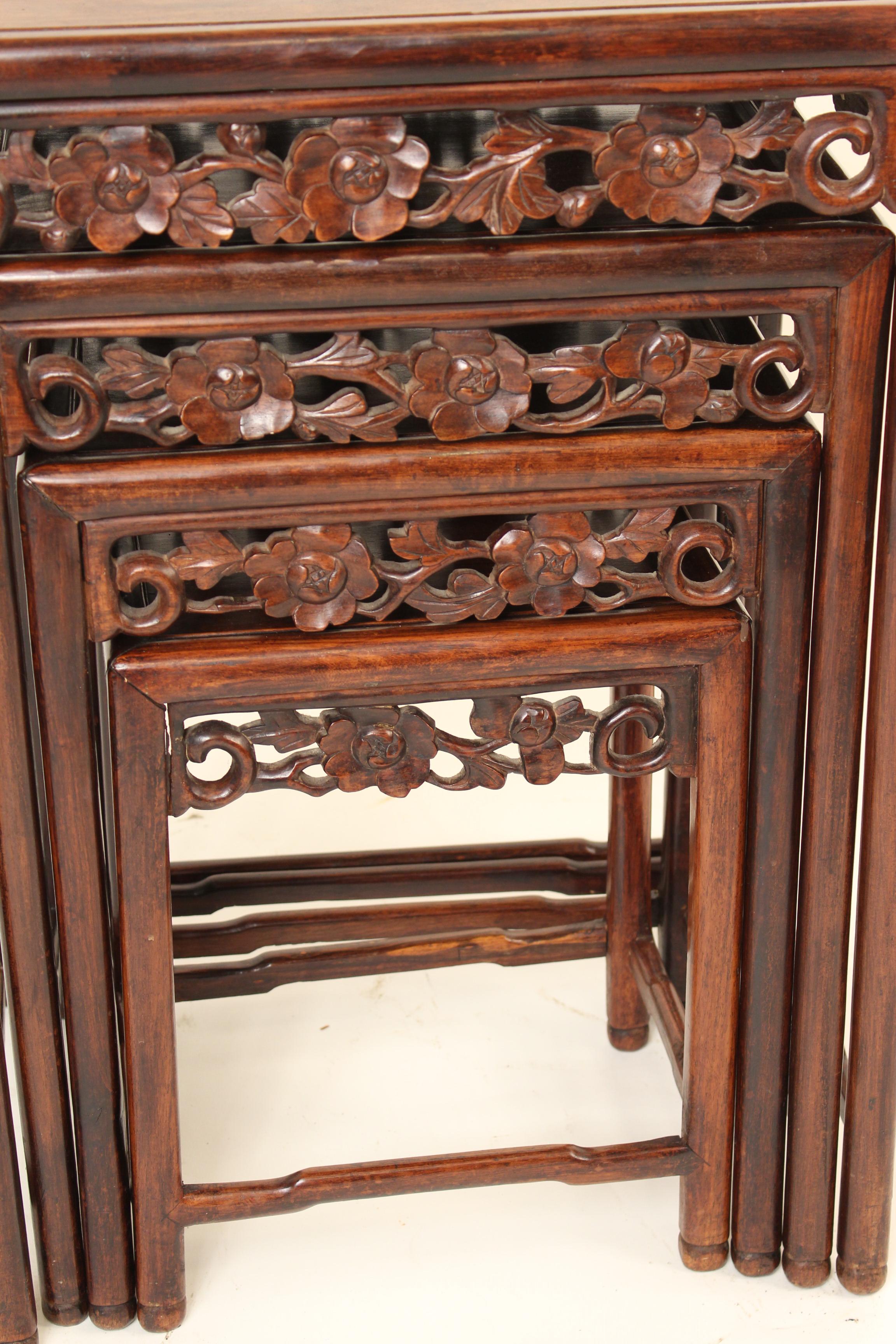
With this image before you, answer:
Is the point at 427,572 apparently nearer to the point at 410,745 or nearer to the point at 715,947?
the point at 410,745

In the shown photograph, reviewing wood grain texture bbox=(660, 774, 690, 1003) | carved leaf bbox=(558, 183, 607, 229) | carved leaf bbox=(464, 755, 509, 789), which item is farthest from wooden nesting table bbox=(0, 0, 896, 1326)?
wood grain texture bbox=(660, 774, 690, 1003)

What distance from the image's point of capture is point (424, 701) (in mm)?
1127

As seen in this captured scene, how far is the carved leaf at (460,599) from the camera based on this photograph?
1.06 metres

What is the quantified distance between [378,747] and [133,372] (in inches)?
12.0

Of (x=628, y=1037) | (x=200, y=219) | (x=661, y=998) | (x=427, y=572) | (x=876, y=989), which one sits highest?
(x=200, y=219)

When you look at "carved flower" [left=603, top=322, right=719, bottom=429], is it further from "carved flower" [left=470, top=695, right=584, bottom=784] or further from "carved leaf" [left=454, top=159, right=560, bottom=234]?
"carved flower" [left=470, top=695, right=584, bottom=784]

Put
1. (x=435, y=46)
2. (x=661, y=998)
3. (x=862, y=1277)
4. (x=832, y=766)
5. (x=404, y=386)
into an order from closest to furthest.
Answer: (x=435, y=46)
(x=404, y=386)
(x=832, y=766)
(x=862, y=1277)
(x=661, y=998)

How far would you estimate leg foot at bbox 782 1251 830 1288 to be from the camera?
1238 millimetres

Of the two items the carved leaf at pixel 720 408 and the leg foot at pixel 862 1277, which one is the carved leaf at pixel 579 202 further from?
the leg foot at pixel 862 1277

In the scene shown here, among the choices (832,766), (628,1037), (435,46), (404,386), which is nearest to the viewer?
(435,46)

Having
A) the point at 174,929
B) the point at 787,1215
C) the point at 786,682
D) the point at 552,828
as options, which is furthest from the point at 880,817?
the point at 552,828

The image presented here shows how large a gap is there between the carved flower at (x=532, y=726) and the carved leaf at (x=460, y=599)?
7 cm

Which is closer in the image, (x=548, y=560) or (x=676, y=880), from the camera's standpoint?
(x=548, y=560)

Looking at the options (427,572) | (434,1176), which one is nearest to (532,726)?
(427,572)
